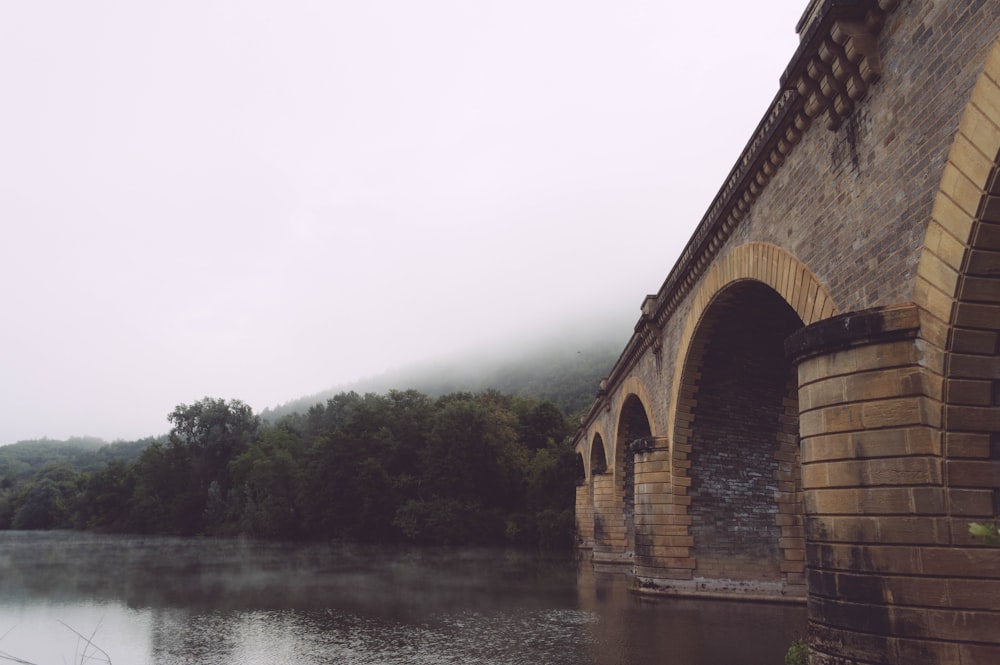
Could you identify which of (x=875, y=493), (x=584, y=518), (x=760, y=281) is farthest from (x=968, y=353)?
(x=584, y=518)

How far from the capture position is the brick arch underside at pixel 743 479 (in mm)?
17719

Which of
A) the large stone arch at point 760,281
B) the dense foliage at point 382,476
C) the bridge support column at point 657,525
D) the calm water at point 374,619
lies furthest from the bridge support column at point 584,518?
the large stone arch at point 760,281

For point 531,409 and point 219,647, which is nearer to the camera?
point 219,647

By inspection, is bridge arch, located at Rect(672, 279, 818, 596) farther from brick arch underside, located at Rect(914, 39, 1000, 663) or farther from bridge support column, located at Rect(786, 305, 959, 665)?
brick arch underside, located at Rect(914, 39, 1000, 663)

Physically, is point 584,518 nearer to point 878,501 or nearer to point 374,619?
point 374,619

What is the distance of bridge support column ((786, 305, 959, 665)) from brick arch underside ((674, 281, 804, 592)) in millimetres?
9695

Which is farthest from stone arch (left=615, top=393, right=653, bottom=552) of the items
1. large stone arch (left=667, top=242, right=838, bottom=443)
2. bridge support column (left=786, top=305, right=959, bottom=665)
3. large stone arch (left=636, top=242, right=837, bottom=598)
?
bridge support column (left=786, top=305, right=959, bottom=665)

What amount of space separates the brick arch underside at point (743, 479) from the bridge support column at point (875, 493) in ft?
31.8

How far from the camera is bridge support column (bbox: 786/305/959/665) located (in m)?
6.66

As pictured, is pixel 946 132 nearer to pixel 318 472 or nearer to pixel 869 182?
pixel 869 182

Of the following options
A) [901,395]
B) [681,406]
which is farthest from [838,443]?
[681,406]

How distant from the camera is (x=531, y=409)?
225ft

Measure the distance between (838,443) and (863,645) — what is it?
2.08m

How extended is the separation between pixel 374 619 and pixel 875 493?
13.6 metres
